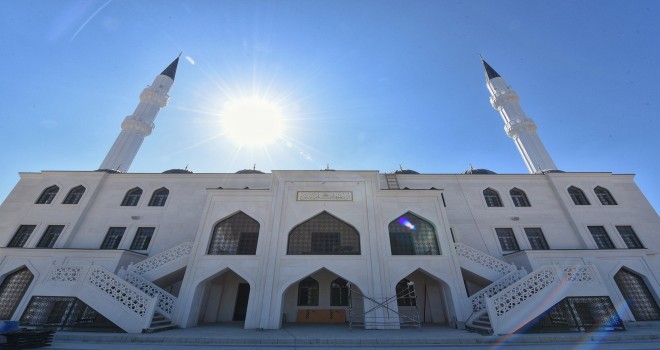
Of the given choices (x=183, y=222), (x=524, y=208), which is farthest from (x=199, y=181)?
(x=524, y=208)

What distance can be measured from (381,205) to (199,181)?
12.1 m

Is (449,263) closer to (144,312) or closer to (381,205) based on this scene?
(381,205)

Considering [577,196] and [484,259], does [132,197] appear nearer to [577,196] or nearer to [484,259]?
[484,259]

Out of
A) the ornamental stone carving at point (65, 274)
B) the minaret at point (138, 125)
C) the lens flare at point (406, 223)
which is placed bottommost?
the ornamental stone carving at point (65, 274)

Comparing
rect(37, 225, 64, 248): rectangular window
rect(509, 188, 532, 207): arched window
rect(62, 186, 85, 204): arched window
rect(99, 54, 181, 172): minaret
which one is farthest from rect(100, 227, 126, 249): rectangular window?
rect(509, 188, 532, 207): arched window

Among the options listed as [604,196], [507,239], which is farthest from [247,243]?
[604,196]

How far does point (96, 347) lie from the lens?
709 centimetres

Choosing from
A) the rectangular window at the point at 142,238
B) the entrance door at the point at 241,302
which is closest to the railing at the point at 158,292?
the entrance door at the point at 241,302

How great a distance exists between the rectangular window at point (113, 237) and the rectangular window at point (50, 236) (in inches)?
98.0

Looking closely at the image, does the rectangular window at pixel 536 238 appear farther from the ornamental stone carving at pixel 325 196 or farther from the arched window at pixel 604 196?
the ornamental stone carving at pixel 325 196

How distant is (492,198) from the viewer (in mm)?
16484

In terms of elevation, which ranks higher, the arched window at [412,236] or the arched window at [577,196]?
the arched window at [577,196]

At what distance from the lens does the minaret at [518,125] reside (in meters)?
20.3

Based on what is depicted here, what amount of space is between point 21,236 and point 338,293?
1789cm
